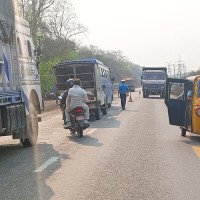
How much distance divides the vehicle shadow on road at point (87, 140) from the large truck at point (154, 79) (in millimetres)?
29782

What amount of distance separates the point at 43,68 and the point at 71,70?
79.9 ft

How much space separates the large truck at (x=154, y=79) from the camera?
40.3m

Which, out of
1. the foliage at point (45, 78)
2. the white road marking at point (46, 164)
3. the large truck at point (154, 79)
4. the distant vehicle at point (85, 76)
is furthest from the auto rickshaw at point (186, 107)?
the foliage at point (45, 78)

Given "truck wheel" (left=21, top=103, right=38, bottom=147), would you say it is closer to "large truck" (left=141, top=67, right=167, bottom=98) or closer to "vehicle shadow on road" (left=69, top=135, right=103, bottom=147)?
"vehicle shadow on road" (left=69, top=135, right=103, bottom=147)

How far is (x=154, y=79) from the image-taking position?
4059cm

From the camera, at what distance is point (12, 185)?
5.52m

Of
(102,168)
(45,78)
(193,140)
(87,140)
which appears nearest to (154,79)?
(45,78)

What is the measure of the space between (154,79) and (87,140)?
102 ft

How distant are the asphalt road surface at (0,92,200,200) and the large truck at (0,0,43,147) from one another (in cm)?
60

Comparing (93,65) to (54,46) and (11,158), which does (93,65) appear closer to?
(11,158)

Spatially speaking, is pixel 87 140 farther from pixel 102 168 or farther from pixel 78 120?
pixel 102 168

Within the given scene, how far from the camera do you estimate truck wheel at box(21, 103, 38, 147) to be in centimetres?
910

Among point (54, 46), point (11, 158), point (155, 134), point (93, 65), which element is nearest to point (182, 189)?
point (11, 158)

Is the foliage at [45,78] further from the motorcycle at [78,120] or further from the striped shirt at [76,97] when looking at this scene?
the motorcycle at [78,120]
